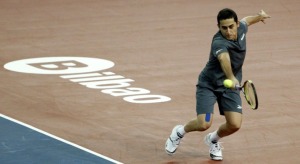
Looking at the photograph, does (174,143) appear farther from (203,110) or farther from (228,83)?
(228,83)

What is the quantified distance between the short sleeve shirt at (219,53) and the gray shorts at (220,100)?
11 centimetres

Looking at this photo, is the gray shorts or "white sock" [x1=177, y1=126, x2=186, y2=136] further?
"white sock" [x1=177, y1=126, x2=186, y2=136]

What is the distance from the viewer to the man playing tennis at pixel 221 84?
13688 mm

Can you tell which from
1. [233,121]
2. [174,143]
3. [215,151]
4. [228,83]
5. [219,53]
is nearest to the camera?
[228,83]

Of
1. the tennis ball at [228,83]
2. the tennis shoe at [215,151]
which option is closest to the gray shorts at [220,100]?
the tennis shoe at [215,151]

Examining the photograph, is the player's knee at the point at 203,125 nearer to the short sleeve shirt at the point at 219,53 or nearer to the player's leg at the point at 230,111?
the player's leg at the point at 230,111

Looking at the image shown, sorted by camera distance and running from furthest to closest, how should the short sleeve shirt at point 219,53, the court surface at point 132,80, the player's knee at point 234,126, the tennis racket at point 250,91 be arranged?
the court surface at point 132,80
the player's knee at point 234,126
the short sleeve shirt at point 219,53
the tennis racket at point 250,91

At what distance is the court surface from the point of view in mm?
15328

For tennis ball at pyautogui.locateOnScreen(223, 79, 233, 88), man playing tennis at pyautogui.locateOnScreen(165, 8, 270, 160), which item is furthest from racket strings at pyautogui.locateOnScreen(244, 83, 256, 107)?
tennis ball at pyautogui.locateOnScreen(223, 79, 233, 88)

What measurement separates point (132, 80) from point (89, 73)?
1177 mm

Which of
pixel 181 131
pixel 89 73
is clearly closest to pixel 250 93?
pixel 181 131

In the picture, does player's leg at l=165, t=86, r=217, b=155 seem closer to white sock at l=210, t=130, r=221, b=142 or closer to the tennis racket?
white sock at l=210, t=130, r=221, b=142

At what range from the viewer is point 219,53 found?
13672 millimetres

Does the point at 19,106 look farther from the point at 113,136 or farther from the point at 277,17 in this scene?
the point at 277,17
